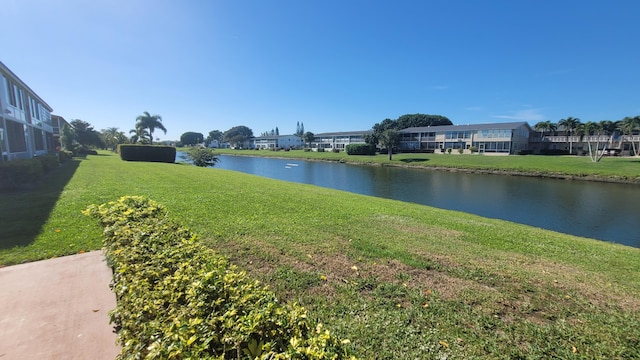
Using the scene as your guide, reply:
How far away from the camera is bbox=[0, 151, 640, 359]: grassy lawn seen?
10.4ft

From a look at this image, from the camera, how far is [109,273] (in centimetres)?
432

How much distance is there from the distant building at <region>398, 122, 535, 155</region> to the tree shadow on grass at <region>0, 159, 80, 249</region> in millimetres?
63406

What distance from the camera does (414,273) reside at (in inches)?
186

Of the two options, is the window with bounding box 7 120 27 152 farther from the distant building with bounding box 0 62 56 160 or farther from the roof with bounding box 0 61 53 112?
the roof with bounding box 0 61 53 112

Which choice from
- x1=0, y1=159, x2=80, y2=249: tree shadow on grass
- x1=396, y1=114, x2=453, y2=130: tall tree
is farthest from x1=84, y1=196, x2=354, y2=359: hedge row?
x1=396, y1=114, x2=453, y2=130: tall tree

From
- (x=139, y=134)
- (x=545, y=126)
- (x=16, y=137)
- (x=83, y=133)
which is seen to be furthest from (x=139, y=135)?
(x=545, y=126)

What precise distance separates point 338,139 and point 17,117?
78.3m

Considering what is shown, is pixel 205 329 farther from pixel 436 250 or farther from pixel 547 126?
pixel 547 126

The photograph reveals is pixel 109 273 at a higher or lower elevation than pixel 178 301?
lower

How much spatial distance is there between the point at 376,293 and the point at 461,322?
108 cm

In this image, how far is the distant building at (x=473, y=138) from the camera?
57219mm

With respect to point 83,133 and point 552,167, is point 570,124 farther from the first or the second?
point 83,133

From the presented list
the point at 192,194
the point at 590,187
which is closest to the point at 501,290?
the point at 192,194

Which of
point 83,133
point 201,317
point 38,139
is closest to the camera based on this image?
point 201,317
